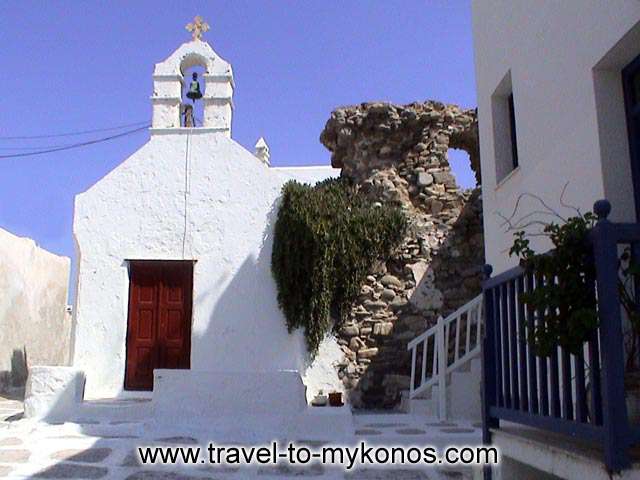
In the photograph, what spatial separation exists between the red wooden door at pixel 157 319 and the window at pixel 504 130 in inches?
201

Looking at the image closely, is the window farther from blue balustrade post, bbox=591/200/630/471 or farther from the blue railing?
blue balustrade post, bbox=591/200/630/471

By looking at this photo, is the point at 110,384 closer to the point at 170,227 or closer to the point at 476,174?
the point at 170,227

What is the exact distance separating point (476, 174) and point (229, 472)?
7.96 meters

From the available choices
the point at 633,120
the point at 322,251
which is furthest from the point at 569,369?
the point at 322,251

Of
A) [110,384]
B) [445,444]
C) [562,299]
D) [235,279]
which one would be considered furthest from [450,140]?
[562,299]

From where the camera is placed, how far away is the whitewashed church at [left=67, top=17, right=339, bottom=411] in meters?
8.73

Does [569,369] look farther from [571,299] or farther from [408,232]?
[408,232]

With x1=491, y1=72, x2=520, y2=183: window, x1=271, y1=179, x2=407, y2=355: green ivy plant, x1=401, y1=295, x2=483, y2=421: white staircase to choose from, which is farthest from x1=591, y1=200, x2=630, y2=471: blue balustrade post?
x1=271, y1=179, x2=407, y2=355: green ivy plant

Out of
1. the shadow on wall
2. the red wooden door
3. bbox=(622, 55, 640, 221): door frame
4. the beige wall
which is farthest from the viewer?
the beige wall

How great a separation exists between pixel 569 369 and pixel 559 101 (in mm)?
2293

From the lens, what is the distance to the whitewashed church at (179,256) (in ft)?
28.6

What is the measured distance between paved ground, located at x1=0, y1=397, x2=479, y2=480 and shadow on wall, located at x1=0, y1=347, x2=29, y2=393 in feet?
14.6

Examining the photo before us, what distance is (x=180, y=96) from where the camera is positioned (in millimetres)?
9602

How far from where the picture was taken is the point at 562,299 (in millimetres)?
2621
